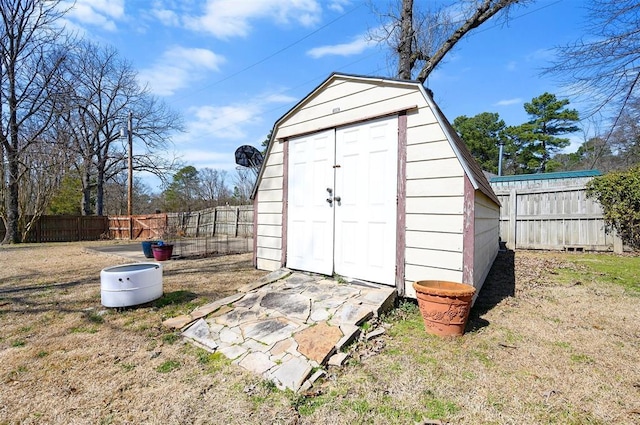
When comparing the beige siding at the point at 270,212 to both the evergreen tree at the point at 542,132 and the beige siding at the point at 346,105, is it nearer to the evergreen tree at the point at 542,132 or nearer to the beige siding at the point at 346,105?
the beige siding at the point at 346,105

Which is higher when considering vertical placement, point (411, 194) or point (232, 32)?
point (232, 32)

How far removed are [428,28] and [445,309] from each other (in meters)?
9.40

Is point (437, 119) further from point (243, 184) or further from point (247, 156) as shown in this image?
point (243, 184)

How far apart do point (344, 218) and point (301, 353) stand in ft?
6.65

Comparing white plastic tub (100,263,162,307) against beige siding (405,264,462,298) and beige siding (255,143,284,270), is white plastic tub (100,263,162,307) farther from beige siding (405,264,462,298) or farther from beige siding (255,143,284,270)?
beige siding (405,264,462,298)

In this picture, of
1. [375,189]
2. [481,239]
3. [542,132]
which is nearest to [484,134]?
[542,132]

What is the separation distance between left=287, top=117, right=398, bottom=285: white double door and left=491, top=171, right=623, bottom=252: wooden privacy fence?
19.0 feet

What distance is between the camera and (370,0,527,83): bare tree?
8031 millimetres

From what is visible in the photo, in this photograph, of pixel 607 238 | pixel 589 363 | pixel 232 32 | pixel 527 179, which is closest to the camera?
pixel 589 363

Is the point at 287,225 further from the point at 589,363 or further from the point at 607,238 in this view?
the point at 607,238

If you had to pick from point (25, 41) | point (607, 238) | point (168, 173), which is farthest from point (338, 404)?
point (168, 173)

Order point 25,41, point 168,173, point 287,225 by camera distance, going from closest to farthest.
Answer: point 287,225
point 25,41
point 168,173

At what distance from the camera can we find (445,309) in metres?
2.84

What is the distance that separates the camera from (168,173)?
2006cm
